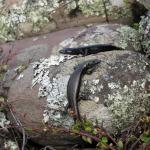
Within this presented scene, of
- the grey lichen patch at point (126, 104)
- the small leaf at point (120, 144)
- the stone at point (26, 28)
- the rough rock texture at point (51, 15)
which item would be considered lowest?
the small leaf at point (120, 144)

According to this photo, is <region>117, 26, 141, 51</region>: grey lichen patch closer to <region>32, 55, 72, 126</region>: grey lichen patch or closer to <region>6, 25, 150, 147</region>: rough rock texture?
<region>6, 25, 150, 147</region>: rough rock texture

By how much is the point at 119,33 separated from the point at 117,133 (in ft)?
2.71

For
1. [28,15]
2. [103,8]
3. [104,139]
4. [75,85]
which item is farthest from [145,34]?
[28,15]

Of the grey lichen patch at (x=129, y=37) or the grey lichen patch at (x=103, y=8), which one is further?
the grey lichen patch at (x=103, y=8)

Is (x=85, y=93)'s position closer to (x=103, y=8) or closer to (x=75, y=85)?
(x=75, y=85)

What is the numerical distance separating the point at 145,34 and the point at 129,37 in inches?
5.3

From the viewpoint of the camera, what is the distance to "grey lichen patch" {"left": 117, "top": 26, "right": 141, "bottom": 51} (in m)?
3.39

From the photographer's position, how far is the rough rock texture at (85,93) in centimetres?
294

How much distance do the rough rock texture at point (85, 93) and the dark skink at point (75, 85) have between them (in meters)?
0.05

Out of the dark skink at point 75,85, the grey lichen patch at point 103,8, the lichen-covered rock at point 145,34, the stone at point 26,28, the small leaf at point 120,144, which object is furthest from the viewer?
the stone at point 26,28

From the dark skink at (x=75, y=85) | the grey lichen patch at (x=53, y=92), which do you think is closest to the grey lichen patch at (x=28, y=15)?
the grey lichen patch at (x=53, y=92)

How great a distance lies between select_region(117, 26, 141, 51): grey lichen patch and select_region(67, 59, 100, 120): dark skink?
1.48 ft

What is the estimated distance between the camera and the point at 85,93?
296cm

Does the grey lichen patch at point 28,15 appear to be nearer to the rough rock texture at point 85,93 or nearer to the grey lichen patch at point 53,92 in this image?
the rough rock texture at point 85,93
